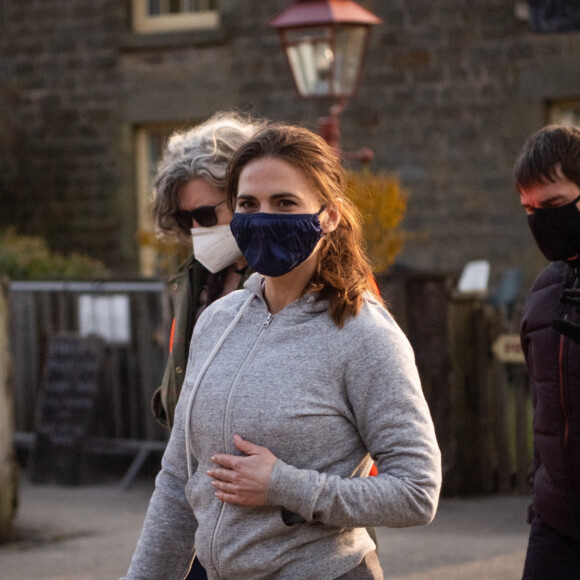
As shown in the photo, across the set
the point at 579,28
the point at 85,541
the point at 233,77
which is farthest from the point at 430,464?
the point at 233,77

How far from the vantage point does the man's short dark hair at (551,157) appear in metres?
3.32

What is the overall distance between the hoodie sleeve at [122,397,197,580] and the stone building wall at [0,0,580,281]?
9919mm

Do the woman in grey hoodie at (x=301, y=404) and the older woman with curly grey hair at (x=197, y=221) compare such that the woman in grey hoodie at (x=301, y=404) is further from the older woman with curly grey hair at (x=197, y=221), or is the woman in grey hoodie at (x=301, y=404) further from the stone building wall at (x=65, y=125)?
the stone building wall at (x=65, y=125)

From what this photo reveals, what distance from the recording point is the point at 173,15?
13945mm

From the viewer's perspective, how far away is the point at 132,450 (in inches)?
335

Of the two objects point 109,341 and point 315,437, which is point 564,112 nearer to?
point 109,341

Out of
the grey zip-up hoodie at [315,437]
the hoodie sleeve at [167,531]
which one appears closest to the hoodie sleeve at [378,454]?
the grey zip-up hoodie at [315,437]

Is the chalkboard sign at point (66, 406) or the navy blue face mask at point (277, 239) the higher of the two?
the navy blue face mask at point (277, 239)

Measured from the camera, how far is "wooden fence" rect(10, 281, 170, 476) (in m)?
8.49

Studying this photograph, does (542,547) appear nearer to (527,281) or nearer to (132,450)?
(132,450)

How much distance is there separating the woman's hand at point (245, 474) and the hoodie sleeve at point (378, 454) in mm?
20

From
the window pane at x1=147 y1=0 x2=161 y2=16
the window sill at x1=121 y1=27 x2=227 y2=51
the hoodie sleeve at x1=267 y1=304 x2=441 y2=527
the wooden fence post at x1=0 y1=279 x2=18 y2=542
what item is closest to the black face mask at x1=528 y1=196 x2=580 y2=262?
the hoodie sleeve at x1=267 y1=304 x2=441 y2=527

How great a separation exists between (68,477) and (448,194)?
5.94 meters

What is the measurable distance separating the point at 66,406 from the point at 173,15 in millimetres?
6782
